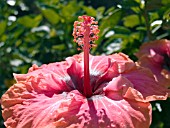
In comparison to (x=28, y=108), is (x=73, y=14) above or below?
above

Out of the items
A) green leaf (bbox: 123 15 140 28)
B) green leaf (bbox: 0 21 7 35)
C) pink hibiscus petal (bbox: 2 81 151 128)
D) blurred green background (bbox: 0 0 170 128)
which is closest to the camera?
pink hibiscus petal (bbox: 2 81 151 128)

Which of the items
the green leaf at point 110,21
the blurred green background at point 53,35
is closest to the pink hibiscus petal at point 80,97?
the green leaf at point 110,21

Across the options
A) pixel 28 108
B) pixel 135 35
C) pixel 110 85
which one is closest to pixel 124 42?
pixel 135 35

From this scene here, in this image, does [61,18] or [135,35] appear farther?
[61,18]

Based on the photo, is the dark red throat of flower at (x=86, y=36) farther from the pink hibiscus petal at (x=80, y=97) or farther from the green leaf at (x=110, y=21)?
the green leaf at (x=110, y=21)

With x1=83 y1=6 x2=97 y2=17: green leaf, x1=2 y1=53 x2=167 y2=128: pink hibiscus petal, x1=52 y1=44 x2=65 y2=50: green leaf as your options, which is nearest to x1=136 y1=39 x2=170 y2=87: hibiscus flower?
x1=2 y1=53 x2=167 y2=128: pink hibiscus petal

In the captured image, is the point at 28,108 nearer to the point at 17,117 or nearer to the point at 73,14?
the point at 17,117

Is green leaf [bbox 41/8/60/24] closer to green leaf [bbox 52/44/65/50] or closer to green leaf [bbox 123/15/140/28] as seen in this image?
green leaf [bbox 52/44/65/50]

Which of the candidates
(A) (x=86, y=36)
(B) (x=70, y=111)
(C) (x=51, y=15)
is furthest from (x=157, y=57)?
(C) (x=51, y=15)
